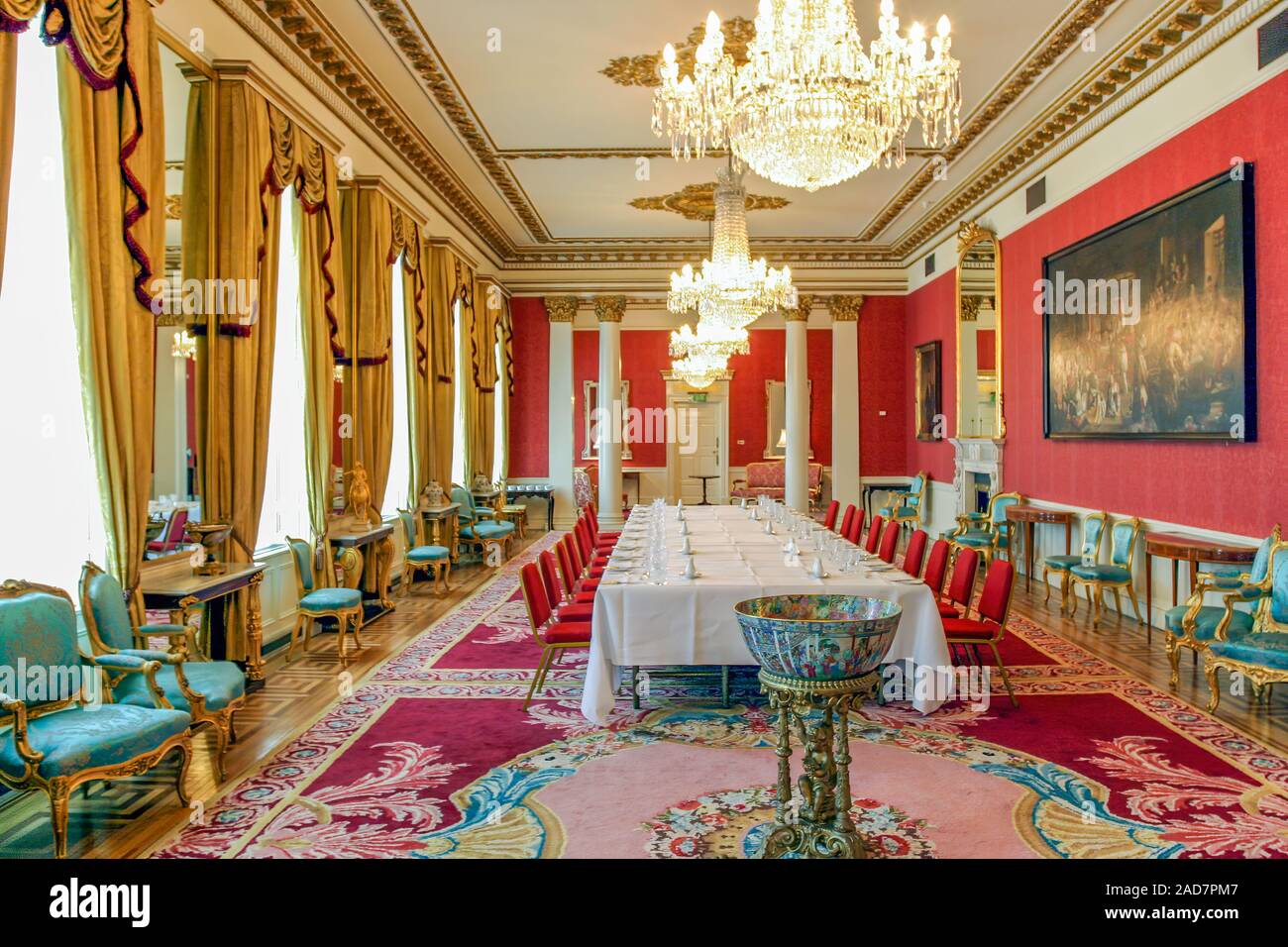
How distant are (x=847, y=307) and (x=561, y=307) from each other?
472 centimetres

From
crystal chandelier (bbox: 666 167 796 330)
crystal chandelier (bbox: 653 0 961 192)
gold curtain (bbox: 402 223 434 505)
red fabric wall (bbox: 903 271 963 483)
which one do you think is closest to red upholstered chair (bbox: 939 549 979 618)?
crystal chandelier (bbox: 653 0 961 192)

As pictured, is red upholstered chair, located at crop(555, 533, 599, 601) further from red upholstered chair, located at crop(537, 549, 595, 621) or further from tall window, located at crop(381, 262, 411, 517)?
tall window, located at crop(381, 262, 411, 517)

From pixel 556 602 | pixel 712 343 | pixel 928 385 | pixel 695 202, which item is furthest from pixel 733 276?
pixel 928 385

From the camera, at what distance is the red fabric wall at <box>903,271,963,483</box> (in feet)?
41.3

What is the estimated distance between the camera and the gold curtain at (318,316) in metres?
6.91

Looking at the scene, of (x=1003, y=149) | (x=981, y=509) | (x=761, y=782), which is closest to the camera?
(x=761, y=782)

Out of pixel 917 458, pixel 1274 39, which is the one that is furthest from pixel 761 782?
pixel 917 458

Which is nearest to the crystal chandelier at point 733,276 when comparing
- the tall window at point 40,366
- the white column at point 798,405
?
the tall window at point 40,366

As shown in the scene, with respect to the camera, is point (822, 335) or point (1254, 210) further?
point (822, 335)

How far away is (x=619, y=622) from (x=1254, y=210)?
488 cm

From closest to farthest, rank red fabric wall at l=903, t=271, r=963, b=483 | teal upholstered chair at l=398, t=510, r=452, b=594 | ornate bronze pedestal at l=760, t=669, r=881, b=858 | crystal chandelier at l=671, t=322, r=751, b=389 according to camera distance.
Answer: ornate bronze pedestal at l=760, t=669, r=881, b=858
teal upholstered chair at l=398, t=510, r=452, b=594
crystal chandelier at l=671, t=322, r=751, b=389
red fabric wall at l=903, t=271, r=963, b=483

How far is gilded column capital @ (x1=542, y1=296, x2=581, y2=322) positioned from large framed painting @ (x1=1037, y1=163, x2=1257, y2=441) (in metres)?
8.06

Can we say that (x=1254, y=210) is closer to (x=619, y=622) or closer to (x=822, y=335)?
(x=619, y=622)

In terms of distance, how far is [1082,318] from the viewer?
27.2 feet
